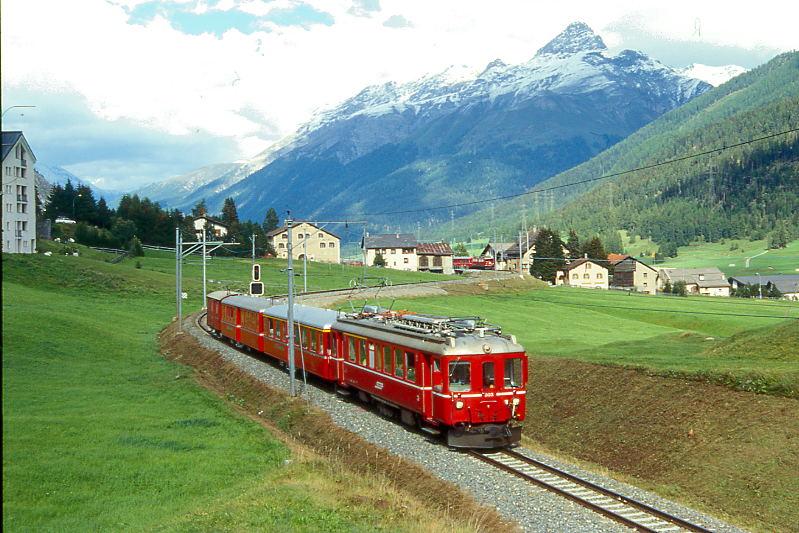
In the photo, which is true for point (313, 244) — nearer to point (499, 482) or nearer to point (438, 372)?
point (438, 372)

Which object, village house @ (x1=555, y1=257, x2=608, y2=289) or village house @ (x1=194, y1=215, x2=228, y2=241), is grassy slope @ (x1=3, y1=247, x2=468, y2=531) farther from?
village house @ (x1=194, y1=215, x2=228, y2=241)

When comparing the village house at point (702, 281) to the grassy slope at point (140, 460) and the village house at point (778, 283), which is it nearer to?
the village house at point (778, 283)

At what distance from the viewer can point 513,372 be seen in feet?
81.7

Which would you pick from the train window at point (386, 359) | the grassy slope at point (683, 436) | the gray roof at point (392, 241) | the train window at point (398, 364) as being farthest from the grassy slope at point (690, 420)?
the gray roof at point (392, 241)

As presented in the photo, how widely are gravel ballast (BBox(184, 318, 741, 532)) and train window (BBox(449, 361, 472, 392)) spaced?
1.89 meters

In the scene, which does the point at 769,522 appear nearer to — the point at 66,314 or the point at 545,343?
the point at 545,343

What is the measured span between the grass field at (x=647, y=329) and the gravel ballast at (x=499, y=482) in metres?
7.46

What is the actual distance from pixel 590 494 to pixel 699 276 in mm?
164066

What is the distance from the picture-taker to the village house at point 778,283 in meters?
154

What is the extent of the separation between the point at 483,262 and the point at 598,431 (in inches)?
5961

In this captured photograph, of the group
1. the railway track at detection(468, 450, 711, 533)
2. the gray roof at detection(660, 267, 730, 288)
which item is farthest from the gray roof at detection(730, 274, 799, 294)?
the railway track at detection(468, 450, 711, 533)

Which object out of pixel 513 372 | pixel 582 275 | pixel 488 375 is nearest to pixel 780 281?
pixel 582 275

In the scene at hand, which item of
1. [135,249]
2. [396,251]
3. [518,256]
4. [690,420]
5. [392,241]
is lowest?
[690,420]

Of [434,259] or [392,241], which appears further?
[434,259]
